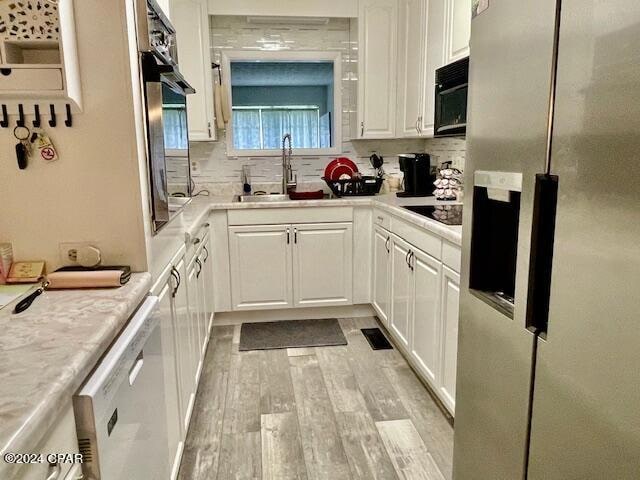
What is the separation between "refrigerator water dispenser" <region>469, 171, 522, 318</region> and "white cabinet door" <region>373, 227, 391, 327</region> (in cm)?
168

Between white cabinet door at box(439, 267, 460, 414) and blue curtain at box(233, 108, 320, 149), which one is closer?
white cabinet door at box(439, 267, 460, 414)

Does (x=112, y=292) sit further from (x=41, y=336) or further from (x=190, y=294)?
(x=190, y=294)

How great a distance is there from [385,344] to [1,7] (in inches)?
103

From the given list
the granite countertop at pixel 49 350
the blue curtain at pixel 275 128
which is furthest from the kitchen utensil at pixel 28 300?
the blue curtain at pixel 275 128

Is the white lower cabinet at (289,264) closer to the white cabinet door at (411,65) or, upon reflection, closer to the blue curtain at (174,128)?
the white cabinet door at (411,65)

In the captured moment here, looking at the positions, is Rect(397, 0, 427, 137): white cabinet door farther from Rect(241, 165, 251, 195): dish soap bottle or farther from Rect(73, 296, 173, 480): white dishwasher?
Rect(73, 296, 173, 480): white dishwasher

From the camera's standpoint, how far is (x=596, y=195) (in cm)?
80

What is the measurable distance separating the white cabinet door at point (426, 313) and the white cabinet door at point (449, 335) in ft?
0.19

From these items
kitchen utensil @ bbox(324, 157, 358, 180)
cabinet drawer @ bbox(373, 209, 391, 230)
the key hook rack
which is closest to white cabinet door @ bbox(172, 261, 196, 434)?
the key hook rack

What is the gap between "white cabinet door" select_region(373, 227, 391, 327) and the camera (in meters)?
3.05

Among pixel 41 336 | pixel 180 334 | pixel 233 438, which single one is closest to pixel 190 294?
pixel 180 334

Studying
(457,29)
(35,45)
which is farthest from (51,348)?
(457,29)

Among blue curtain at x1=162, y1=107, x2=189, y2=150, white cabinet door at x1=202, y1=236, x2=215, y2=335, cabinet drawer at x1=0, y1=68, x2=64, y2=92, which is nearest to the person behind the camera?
cabinet drawer at x1=0, y1=68, x2=64, y2=92

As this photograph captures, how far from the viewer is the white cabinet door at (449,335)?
197 cm
